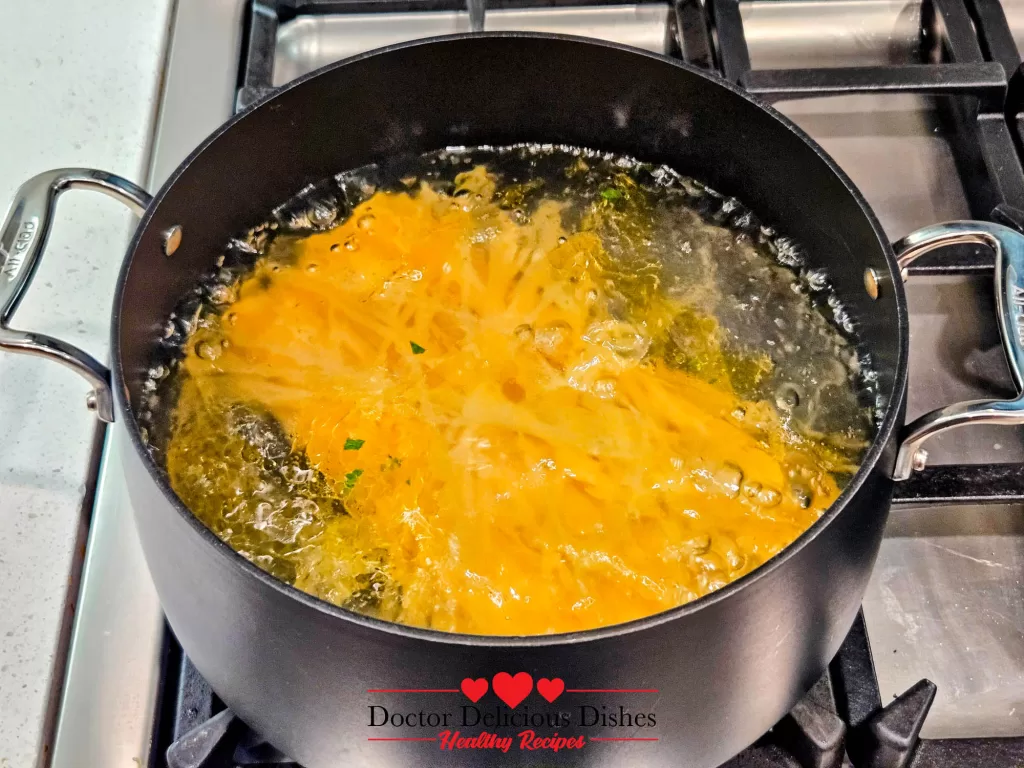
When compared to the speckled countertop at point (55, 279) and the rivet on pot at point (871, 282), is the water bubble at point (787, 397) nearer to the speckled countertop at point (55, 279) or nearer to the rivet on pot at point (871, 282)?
the rivet on pot at point (871, 282)

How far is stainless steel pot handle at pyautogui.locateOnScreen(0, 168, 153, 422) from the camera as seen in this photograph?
2.40 feet

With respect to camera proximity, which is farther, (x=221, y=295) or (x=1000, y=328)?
(x=221, y=295)

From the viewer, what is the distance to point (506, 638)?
56 centimetres

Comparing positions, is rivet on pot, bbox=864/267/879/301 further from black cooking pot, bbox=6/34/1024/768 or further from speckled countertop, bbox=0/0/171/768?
speckled countertop, bbox=0/0/171/768

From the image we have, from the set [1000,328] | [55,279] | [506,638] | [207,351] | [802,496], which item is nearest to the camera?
[506,638]

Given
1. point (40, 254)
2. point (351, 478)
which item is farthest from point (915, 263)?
point (40, 254)

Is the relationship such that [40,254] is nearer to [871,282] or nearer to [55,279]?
Result: [55,279]

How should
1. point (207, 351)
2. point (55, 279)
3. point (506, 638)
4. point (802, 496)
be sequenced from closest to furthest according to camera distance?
point (506, 638) < point (802, 496) < point (207, 351) < point (55, 279)

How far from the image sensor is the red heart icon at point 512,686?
59 cm

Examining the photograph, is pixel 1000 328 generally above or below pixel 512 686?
above

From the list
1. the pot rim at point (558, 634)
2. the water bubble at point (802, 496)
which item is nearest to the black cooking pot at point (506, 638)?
the pot rim at point (558, 634)

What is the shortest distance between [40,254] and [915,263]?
890 millimetres

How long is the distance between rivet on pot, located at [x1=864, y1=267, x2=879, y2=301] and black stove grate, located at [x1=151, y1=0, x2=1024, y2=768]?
0.50ft

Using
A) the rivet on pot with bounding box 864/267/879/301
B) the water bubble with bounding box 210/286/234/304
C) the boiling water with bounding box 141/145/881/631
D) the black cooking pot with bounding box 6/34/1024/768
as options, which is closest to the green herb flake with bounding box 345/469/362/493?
the boiling water with bounding box 141/145/881/631
